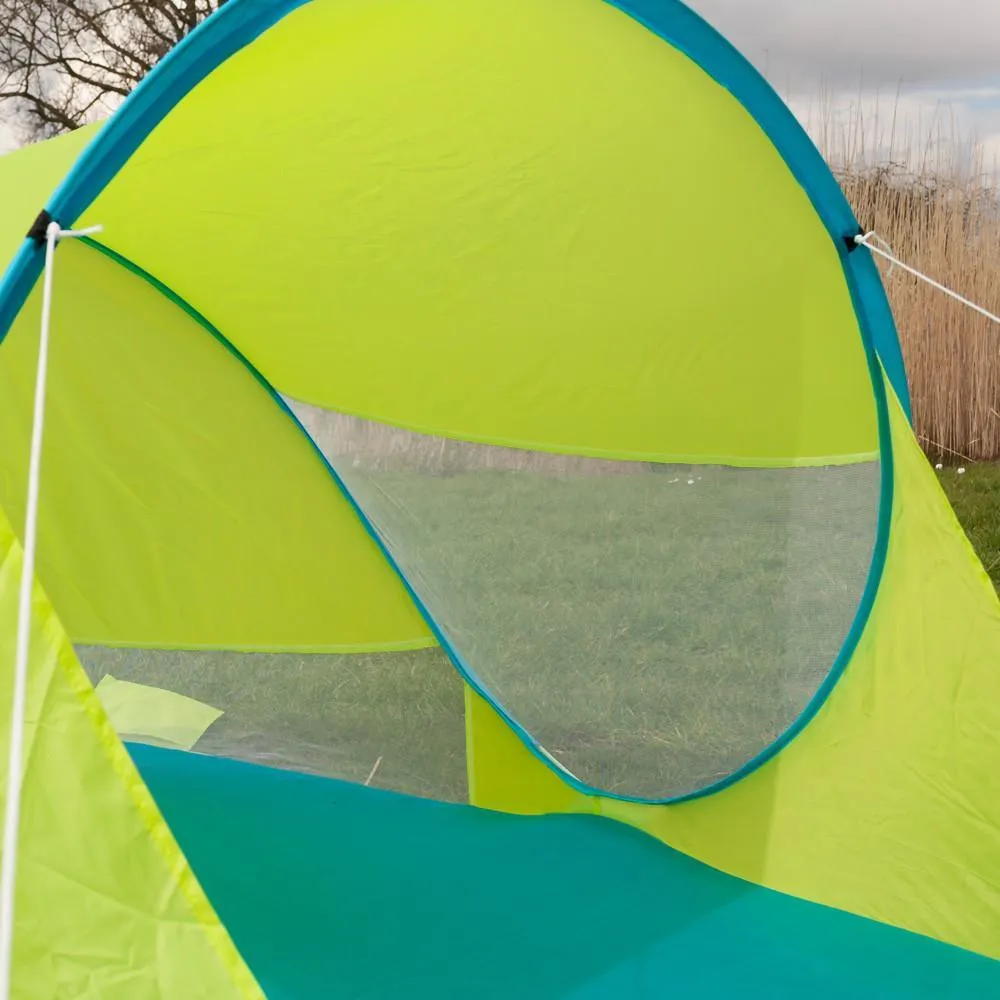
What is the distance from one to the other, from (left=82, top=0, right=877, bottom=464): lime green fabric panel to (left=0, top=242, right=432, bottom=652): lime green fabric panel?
113mm

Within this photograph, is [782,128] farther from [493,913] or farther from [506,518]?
[493,913]

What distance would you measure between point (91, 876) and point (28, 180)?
3.48 ft

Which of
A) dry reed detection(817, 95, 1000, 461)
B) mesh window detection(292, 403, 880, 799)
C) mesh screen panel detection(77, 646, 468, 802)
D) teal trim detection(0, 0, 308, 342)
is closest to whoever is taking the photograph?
teal trim detection(0, 0, 308, 342)

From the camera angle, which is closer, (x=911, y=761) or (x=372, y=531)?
(x=911, y=761)

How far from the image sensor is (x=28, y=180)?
1776mm

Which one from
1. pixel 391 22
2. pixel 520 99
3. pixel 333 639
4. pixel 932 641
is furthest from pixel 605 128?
pixel 333 639

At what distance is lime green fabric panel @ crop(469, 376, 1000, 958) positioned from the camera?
172cm

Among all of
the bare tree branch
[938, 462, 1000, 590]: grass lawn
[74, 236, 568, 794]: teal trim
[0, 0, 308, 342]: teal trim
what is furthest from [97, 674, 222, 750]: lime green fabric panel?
the bare tree branch

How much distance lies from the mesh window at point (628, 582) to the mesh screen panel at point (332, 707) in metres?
0.12

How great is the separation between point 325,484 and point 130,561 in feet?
1.18

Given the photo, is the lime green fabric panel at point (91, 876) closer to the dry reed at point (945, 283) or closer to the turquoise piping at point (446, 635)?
the turquoise piping at point (446, 635)

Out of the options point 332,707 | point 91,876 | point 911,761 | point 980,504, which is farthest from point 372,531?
point 980,504

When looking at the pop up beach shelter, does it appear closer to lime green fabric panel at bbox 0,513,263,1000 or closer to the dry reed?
lime green fabric panel at bbox 0,513,263,1000

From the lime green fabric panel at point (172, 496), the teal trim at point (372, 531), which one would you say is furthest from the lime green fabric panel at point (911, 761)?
the lime green fabric panel at point (172, 496)
